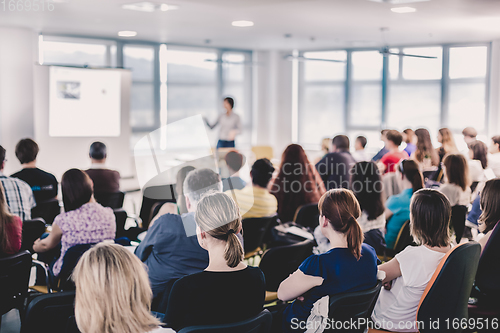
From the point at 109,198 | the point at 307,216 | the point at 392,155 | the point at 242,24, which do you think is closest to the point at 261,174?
the point at 307,216

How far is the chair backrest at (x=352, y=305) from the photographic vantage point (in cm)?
208

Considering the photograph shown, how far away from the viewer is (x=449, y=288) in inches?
92.3

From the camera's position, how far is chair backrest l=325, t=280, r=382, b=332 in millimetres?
2078

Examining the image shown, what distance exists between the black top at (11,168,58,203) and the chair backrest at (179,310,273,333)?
345cm

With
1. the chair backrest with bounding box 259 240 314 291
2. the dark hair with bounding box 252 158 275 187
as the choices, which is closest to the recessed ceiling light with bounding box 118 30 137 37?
the dark hair with bounding box 252 158 275 187

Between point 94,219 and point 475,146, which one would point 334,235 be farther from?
point 475,146

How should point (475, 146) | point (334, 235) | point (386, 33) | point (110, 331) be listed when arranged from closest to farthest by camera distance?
point (110, 331), point (334, 235), point (475, 146), point (386, 33)

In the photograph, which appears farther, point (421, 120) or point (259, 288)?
point (421, 120)

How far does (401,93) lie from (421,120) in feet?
2.42

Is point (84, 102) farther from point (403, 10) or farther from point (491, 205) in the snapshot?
point (491, 205)

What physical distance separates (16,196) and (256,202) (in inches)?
76.3

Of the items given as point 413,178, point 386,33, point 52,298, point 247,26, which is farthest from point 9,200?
point 386,33

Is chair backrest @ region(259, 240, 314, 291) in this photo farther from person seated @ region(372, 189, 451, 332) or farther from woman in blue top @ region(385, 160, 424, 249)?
woman in blue top @ region(385, 160, 424, 249)

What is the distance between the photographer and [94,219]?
3.21 metres
